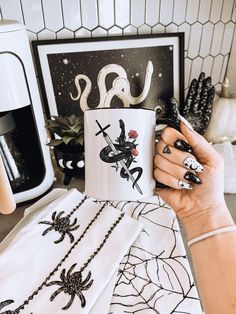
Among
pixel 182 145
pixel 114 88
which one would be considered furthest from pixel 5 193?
pixel 114 88

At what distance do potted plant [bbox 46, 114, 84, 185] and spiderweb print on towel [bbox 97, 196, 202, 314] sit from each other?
20cm

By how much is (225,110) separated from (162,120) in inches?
16.8

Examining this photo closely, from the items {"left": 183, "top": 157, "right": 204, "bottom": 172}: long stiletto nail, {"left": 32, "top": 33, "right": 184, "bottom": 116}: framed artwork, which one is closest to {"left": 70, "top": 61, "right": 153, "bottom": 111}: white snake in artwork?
{"left": 32, "top": 33, "right": 184, "bottom": 116}: framed artwork

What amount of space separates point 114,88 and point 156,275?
51 centimetres

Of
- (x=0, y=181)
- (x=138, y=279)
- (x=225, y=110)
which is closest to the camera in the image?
(x=0, y=181)

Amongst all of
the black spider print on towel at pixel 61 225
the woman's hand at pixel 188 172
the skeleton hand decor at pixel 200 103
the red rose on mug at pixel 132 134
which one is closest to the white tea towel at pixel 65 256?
the black spider print on towel at pixel 61 225

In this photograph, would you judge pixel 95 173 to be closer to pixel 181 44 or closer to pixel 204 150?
pixel 204 150

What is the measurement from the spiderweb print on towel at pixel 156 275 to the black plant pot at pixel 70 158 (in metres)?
0.20

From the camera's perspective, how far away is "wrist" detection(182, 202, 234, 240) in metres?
0.56

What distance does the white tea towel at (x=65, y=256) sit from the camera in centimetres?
47

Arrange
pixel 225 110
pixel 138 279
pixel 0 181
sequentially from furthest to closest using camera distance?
pixel 225 110 → pixel 138 279 → pixel 0 181

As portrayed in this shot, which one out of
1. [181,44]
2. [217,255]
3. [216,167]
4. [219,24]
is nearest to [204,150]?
[216,167]

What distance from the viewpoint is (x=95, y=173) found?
0.49 metres

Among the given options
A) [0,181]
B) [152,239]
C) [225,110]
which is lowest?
[152,239]
